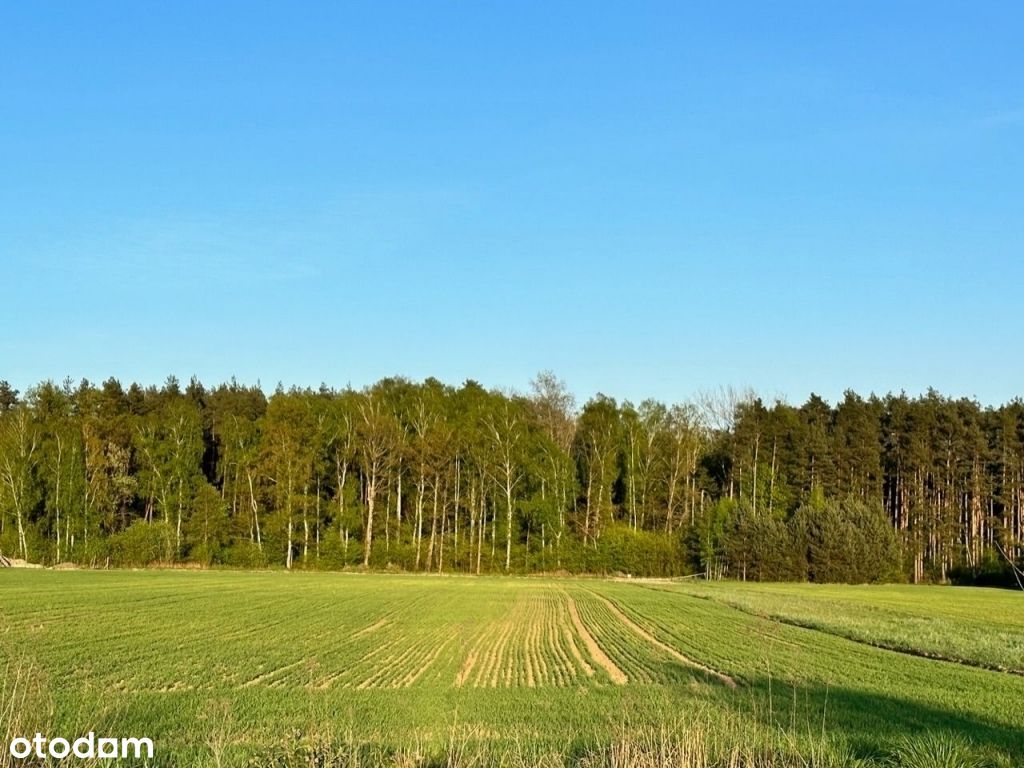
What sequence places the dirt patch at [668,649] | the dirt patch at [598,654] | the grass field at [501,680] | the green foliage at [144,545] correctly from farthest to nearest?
the green foliage at [144,545]
the dirt patch at [598,654]
the dirt patch at [668,649]
the grass field at [501,680]

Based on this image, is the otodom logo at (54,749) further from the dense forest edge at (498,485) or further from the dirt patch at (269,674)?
the dense forest edge at (498,485)

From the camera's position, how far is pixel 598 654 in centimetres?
2917

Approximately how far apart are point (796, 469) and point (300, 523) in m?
53.8

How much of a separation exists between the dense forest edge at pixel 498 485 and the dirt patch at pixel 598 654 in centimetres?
5055

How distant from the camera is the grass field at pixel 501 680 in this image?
1091cm

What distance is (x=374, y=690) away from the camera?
65.2ft

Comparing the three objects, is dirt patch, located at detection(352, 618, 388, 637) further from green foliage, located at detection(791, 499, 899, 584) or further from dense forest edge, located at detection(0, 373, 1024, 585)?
green foliage, located at detection(791, 499, 899, 584)

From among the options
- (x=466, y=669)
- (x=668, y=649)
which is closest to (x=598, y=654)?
(x=668, y=649)

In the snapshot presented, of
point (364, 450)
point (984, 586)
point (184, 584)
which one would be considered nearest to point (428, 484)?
point (364, 450)

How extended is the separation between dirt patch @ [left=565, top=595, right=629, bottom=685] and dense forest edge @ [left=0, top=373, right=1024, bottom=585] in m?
50.6

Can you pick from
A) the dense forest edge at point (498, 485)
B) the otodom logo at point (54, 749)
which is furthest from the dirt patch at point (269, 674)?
the dense forest edge at point (498, 485)

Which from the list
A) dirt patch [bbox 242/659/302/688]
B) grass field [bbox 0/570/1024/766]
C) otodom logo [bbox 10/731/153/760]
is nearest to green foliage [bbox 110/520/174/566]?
grass field [bbox 0/570/1024/766]

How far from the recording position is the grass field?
1091 cm

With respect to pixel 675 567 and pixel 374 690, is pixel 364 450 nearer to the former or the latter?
pixel 675 567
